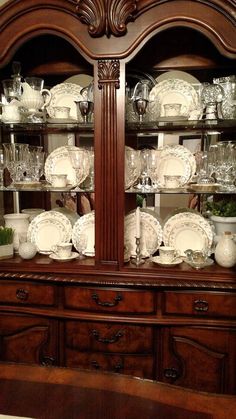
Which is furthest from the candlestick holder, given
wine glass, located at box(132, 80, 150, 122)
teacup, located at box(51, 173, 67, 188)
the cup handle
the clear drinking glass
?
the cup handle

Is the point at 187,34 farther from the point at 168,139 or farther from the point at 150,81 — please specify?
the point at 168,139

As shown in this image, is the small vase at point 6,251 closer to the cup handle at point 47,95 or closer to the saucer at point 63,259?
the saucer at point 63,259

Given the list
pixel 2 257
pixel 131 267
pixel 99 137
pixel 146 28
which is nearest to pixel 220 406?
pixel 131 267

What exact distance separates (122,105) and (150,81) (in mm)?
394

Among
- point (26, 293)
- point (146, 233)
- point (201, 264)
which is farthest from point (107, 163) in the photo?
point (26, 293)

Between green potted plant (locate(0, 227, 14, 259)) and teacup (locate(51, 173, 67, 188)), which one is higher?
teacup (locate(51, 173, 67, 188))

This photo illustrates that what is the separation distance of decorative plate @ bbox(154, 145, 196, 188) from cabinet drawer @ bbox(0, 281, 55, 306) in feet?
2.67

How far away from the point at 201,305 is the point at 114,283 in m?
Result: 0.42

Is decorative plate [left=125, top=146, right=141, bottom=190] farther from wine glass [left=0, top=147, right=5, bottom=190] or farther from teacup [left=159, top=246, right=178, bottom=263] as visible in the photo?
wine glass [left=0, top=147, right=5, bottom=190]

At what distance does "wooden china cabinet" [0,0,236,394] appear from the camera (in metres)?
1.53

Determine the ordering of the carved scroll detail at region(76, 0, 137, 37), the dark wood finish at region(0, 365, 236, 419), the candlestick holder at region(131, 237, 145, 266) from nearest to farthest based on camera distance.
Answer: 1. the dark wood finish at region(0, 365, 236, 419)
2. the carved scroll detail at region(76, 0, 137, 37)
3. the candlestick holder at region(131, 237, 145, 266)

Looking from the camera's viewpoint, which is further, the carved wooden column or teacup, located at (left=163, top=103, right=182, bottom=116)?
teacup, located at (left=163, top=103, right=182, bottom=116)

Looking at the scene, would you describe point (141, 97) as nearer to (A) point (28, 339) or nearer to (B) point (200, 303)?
(B) point (200, 303)

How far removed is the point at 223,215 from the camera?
1.85 m
